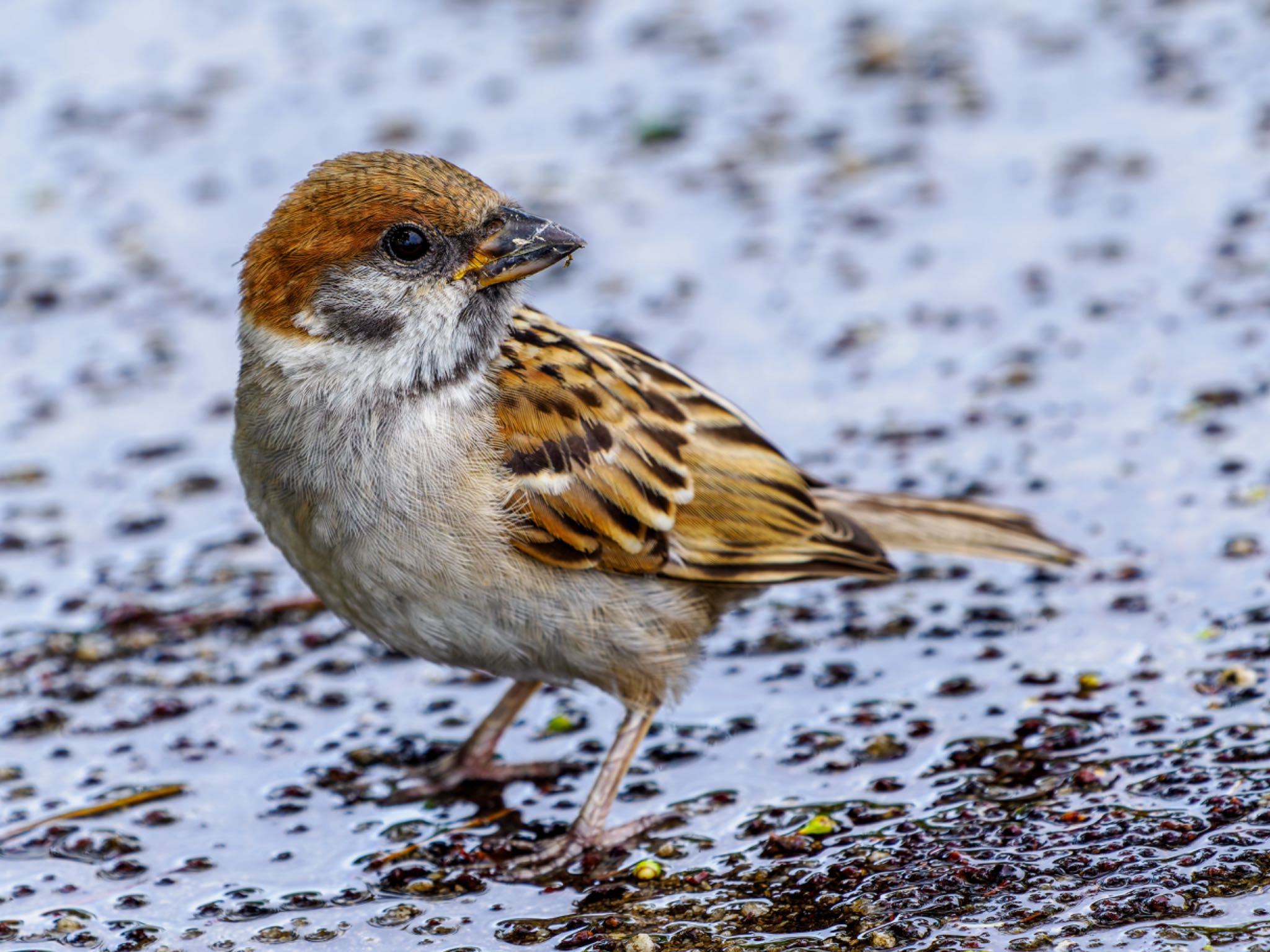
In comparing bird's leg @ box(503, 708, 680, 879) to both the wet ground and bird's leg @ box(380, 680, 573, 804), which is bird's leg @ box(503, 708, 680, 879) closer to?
the wet ground

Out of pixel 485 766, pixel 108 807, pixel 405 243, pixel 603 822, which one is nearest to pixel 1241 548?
pixel 603 822

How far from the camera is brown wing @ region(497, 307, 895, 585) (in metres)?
5.25

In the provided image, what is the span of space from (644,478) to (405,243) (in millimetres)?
1096

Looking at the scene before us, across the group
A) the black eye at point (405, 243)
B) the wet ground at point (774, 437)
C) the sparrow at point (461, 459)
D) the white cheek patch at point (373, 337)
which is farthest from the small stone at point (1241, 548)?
the black eye at point (405, 243)

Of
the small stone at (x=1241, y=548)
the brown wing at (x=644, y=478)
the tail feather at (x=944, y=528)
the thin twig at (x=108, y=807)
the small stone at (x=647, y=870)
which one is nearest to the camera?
the small stone at (x=647, y=870)

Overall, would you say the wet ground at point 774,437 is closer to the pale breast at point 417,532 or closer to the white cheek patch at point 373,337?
the pale breast at point 417,532

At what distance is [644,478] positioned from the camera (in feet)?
18.1

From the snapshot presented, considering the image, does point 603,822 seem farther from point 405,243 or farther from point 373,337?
point 405,243

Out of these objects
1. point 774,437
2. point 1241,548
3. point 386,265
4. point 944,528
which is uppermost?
point 386,265

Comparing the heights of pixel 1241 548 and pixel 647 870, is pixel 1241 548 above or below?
above

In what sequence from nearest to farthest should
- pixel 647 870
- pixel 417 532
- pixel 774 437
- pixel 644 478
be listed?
pixel 417 532 → pixel 647 870 → pixel 644 478 → pixel 774 437

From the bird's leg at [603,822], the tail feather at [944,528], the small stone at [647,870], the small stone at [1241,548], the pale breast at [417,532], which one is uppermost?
the pale breast at [417,532]

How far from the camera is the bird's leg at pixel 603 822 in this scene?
5.32 metres

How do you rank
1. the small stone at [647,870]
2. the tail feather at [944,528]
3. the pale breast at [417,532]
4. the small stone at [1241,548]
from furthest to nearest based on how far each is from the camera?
the small stone at [1241,548]
the tail feather at [944,528]
the small stone at [647,870]
the pale breast at [417,532]
